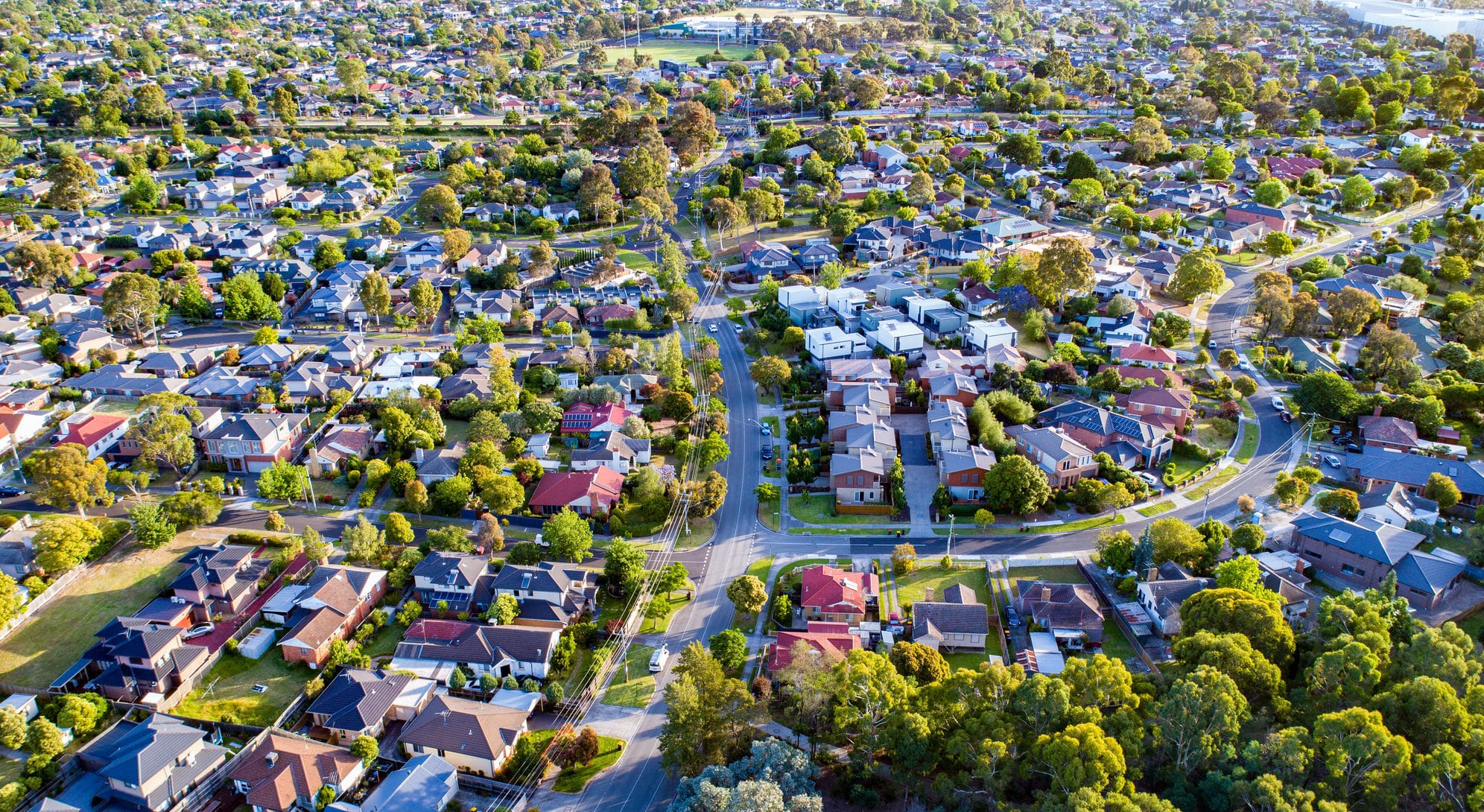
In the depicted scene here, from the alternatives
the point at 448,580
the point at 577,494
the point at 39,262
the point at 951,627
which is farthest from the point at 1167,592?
the point at 39,262

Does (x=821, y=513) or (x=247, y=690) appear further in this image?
(x=821, y=513)

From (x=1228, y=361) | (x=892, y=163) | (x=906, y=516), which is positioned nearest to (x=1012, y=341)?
(x=1228, y=361)

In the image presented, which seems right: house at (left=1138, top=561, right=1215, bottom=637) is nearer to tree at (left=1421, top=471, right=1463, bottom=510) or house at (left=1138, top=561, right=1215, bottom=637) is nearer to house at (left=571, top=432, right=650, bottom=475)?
tree at (left=1421, top=471, right=1463, bottom=510)

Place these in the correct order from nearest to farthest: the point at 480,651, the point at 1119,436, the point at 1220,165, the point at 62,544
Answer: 1. the point at 480,651
2. the point at 62,544
3. the point at 1119,436
4. the point at 1220,165

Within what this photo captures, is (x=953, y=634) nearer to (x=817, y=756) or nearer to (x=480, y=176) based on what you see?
(x=817, y=756)

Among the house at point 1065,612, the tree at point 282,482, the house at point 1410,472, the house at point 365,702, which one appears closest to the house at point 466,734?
the house at point 365,702

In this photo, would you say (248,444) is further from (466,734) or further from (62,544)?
(466,734)

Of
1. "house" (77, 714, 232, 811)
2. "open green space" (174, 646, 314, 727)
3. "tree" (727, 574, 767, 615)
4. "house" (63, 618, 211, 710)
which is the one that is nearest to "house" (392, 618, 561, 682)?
"open green space" (174, 646, 314, 727)
